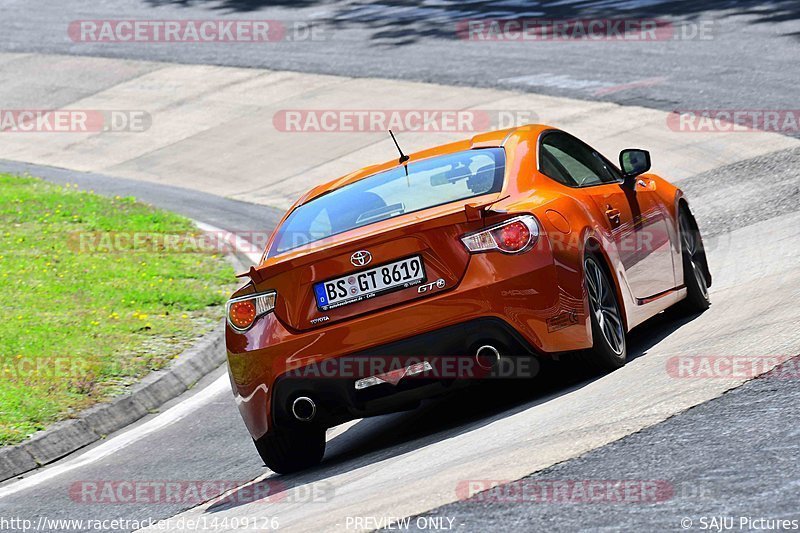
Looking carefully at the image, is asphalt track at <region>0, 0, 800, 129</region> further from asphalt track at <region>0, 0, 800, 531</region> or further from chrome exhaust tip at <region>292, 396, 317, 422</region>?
chrome exhaust tip at <region>292, 396, 317, 422</region>

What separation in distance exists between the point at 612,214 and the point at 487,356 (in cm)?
155

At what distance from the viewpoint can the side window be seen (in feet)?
25.0

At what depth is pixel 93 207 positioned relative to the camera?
55.7ft

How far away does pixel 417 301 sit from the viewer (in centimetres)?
660

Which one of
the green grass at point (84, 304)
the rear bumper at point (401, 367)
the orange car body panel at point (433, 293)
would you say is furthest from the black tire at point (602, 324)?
the green grass at point (84, 304)

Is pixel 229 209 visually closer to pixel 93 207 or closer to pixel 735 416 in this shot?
pixel 93 207

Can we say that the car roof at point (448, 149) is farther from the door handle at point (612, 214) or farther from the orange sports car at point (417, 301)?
the door handle at point (612, 214)

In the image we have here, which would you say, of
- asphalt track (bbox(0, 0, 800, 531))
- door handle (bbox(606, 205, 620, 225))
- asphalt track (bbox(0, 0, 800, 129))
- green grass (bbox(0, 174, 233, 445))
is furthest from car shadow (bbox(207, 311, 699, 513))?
asphalt track (bbox(0, 0, 800, 129))

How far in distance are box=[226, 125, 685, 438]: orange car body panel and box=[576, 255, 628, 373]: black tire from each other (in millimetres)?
106

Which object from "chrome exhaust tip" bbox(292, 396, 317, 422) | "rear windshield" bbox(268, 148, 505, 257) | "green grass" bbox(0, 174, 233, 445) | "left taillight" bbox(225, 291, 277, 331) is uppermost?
"rear windshield" bbox(268, 148, 505, 257)

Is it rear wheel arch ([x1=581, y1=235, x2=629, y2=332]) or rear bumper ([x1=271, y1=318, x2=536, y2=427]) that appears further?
rear wheel arch ([x1=581, y1=235, x2=629, y2=332])

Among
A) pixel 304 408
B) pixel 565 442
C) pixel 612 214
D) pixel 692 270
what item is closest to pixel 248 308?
pixel 304 408

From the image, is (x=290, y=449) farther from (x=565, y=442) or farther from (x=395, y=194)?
(x=565, y=442)

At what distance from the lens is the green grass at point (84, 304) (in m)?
9.35
